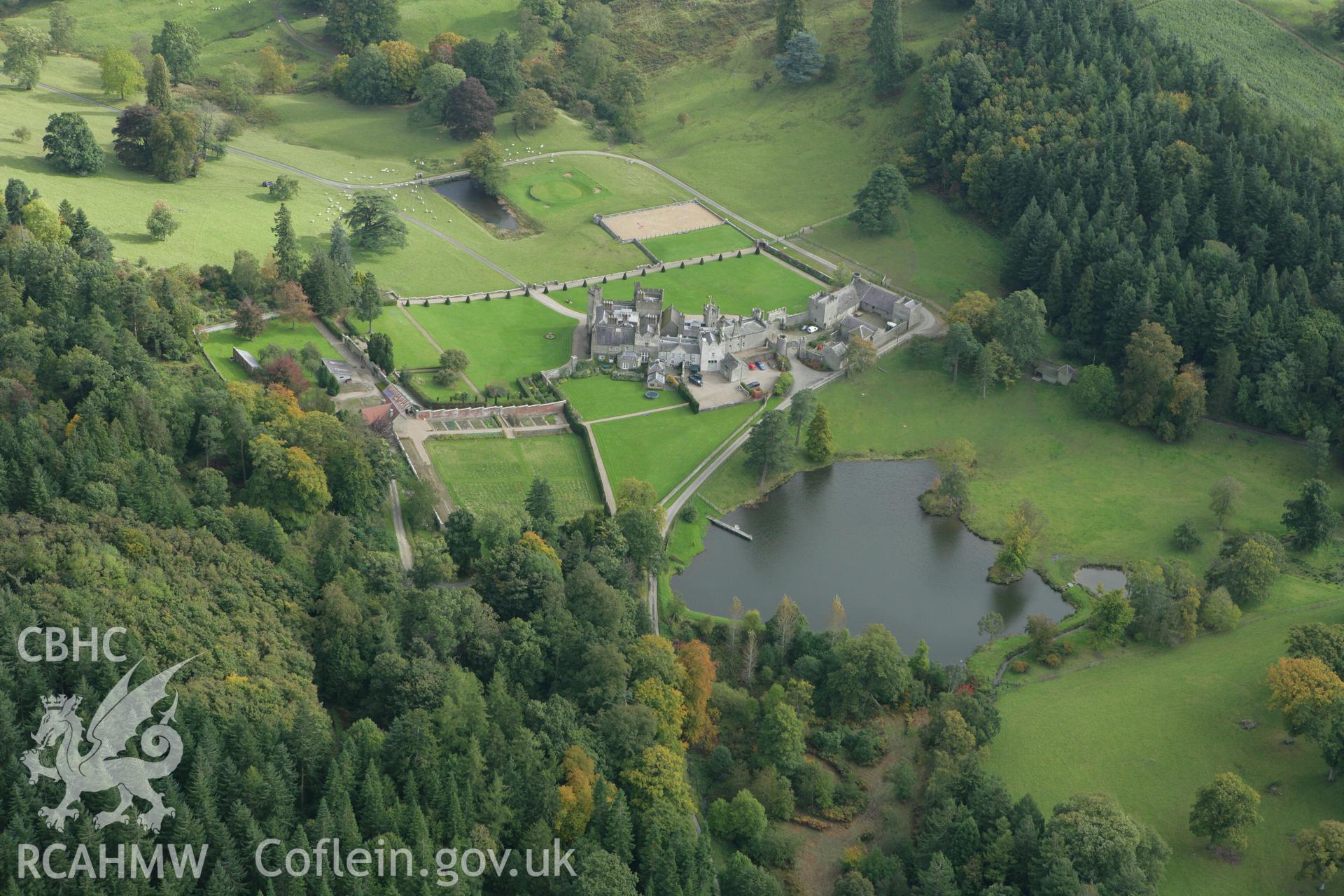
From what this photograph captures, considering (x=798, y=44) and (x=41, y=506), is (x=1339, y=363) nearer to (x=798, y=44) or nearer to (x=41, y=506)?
(x=798, y=44)

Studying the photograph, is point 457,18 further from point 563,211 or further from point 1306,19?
point 1306,19

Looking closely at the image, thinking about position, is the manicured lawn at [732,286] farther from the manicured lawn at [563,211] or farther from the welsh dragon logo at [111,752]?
the welsh dragon logo at [111,752]

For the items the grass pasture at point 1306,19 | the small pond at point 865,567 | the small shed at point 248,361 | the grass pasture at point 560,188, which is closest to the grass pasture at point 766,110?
the grass pasture at point 560,188

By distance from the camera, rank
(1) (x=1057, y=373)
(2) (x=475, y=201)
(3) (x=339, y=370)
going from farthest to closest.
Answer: (2) (x=475, y=201)
(1) (x=1057, y=373)
(3) (x=339, y=370)

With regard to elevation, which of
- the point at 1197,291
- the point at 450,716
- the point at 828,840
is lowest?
the point at 828,840

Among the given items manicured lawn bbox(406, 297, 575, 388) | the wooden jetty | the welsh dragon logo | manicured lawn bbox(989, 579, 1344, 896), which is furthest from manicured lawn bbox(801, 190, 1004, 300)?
the welsh dragon logo

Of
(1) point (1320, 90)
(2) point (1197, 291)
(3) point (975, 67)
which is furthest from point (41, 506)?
(1) point (1320, 90)

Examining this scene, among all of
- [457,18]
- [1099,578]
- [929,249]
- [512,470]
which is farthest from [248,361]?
[457,18]
